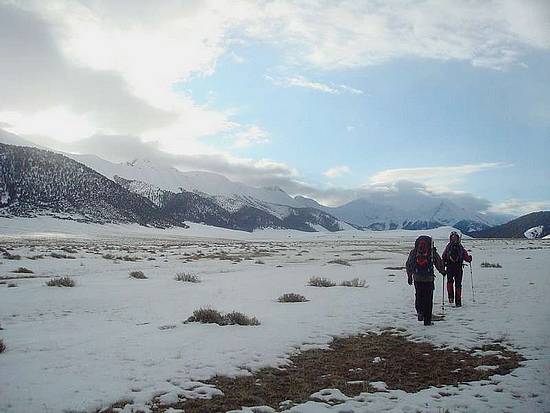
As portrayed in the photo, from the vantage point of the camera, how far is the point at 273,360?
6.88 m

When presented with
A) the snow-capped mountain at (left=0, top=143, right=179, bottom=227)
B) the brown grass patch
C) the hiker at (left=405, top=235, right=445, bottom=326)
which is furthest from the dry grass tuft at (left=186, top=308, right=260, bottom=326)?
the snow-capped mountain at (left=0, top=143, right=179, bottom=227)

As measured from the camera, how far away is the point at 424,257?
9555 millimetres

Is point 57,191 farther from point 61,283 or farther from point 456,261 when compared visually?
point 456,261

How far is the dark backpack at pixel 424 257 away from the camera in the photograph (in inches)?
373

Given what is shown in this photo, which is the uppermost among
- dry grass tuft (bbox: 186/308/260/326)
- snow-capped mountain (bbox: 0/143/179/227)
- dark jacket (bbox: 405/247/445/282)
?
snow-capped mountain (bbox: 0/143/179/227)

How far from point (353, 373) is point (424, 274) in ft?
12.6

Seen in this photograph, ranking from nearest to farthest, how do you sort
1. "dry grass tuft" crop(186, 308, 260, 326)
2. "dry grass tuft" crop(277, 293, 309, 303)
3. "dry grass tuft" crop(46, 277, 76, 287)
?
"dry grass tuft" crop(186, 308, 260, 326), "dry grass tuft" crop(277, 293, 309, 303), "dry grass tuft" crop(46, 277, 76, 287)

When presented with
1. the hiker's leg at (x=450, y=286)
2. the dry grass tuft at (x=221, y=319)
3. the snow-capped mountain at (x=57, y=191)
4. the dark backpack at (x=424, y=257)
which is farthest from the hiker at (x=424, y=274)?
the snow-capped mountain at (x=57, y=191)

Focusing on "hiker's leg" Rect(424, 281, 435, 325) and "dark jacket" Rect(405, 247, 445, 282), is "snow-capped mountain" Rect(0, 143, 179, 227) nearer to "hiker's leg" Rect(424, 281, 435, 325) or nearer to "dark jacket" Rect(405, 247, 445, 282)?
"dark jacket" Rect(405, 247, 445, 282)

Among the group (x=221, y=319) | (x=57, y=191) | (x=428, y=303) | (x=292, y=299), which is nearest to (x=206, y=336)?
(x=221, y=319)

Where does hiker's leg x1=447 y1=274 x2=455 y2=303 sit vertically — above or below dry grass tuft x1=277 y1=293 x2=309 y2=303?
above

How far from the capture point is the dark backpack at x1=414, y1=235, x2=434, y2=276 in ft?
31.1

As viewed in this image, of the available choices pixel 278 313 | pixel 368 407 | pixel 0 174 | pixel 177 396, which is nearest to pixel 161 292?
pixel 278 313

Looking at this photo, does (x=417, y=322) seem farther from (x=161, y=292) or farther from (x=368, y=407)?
(x=161, y=292)
